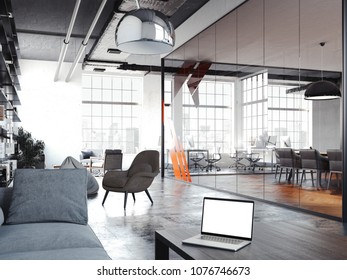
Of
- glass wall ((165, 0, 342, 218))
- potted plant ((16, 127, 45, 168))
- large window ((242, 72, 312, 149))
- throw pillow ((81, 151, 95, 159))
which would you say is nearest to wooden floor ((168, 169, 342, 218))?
glass wall ((165, 0, 342, 218))

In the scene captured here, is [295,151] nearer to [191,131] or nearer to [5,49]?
[191,131]

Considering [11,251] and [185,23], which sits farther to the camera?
[185,23]

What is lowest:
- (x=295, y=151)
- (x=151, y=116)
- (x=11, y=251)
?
(x=11, y=251)

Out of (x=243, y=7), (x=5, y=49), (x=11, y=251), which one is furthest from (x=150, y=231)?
(x=5, y=49)

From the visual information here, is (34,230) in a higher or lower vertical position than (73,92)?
lower

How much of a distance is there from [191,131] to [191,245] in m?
7.90

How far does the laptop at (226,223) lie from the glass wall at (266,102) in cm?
366

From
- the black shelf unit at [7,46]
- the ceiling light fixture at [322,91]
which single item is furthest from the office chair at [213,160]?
the black shelf unit at [7,46]

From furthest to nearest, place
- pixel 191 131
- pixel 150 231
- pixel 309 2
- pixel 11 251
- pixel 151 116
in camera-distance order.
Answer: pixel 151 116 < pixel 191 131 < pixel 309 2 < pixel 150 231 < pixel 11 251

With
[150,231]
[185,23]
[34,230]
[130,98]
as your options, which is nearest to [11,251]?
[34,230]

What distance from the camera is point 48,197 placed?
3174mm

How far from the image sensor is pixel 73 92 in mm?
15266
